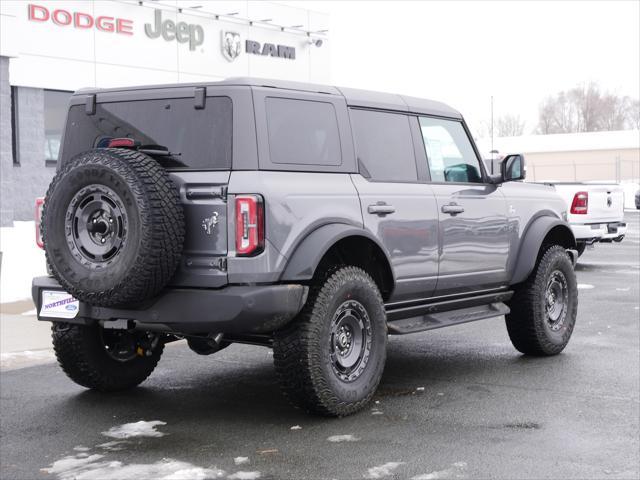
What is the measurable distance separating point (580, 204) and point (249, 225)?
39.7ft

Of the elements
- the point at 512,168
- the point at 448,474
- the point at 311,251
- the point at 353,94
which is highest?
the point at 353,94

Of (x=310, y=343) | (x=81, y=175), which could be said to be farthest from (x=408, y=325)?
(x=81, y=175)

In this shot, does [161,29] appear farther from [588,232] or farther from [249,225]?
[249,225]

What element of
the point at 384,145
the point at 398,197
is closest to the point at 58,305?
the point at 398,197

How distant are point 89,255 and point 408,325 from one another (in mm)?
2437

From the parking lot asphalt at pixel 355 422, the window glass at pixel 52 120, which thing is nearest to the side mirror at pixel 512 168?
the parking lot asphalt at pixel 355 422

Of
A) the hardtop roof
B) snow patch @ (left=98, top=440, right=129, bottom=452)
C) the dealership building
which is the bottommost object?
snow patch @ (left=98, top=440, right=129, bottom=452)

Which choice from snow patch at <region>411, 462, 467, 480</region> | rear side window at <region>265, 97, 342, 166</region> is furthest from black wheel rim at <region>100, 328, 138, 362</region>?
snow patch at <region>411, 462, 467, 480</region>

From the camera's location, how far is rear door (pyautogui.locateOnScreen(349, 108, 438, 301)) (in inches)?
259

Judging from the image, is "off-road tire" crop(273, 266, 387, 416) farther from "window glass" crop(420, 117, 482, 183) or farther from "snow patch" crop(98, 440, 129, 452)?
"window glass" crop(420, 117, 482, 183)

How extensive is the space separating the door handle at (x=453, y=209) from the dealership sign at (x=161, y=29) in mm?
21453

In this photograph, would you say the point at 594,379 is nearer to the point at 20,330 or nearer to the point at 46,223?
the point at 46,223

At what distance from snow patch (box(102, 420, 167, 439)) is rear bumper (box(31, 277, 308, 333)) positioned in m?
0.61

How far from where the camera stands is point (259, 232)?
18.5 feet
